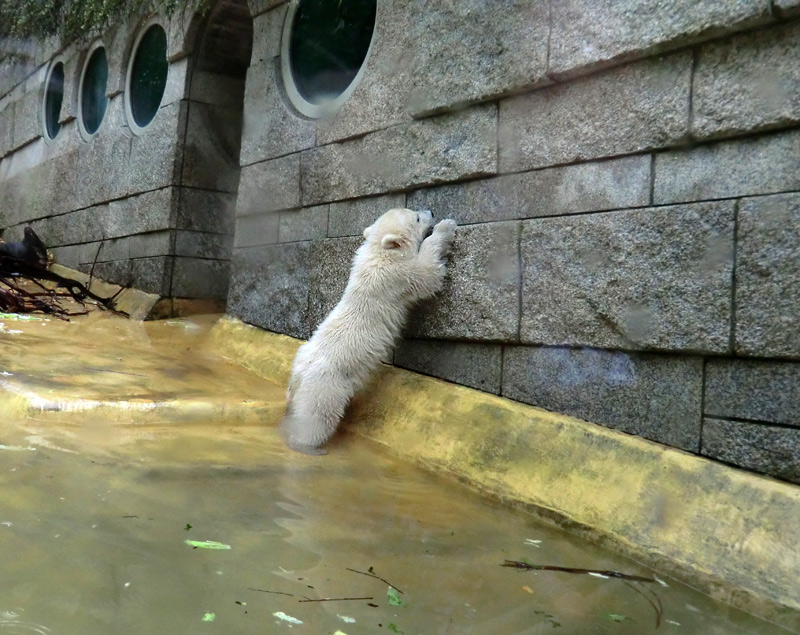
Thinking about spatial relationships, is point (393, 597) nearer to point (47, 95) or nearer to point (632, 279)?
point (632, 279)

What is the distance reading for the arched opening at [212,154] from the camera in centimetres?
711

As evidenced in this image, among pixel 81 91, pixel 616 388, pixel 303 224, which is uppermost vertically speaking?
pixel 81 91

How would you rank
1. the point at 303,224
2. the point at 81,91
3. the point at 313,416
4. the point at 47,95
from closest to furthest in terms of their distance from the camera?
1. the point at 313,416
2. the point at 303,224
3. the point at 81,91
4. the point at 47,95

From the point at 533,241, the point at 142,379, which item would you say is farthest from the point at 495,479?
the point at 142,379

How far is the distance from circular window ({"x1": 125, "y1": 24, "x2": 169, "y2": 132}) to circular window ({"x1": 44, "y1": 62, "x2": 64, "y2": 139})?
2553mm

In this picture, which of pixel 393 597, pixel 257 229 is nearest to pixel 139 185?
pixel 257 229

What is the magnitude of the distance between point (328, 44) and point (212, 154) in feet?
7.82

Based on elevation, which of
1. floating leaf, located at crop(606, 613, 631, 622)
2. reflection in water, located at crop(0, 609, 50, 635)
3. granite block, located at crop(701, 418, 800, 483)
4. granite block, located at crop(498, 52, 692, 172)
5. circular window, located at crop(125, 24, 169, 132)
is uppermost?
circular window, located at crop(125, 24, 169, 132)

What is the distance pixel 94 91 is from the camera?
30.6 ft

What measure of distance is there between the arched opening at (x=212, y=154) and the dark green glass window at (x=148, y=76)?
2.60 feet

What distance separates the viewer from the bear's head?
158 inches

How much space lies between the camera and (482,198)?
3832 mm

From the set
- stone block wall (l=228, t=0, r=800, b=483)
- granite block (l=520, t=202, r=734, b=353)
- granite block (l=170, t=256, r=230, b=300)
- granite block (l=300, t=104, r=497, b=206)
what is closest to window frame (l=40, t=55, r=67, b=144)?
granite block (l=170, t=256, r=230, b=300)

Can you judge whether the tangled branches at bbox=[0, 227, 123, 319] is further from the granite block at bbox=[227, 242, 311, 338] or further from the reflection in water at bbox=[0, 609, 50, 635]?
the reflection in water at bbox=[0, 609, 50, 635]
